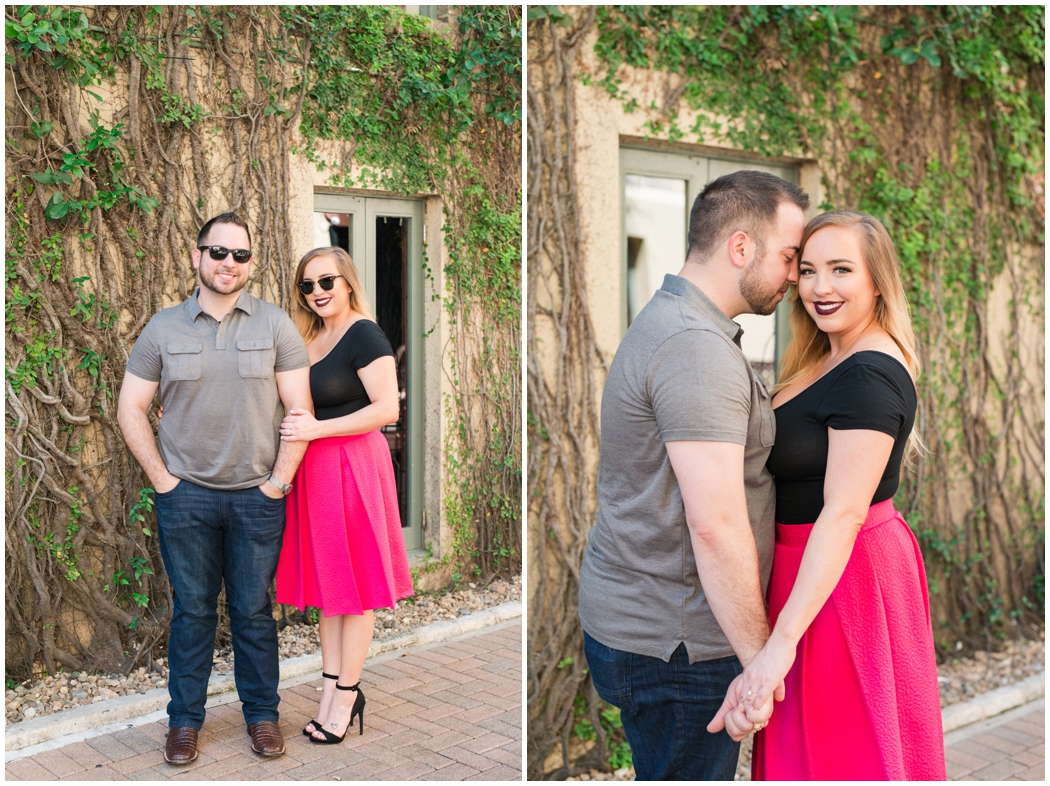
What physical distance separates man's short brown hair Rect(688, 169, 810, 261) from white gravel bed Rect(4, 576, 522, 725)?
5.06 feet

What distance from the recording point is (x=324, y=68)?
2.92 meters

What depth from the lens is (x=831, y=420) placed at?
199 centimetres

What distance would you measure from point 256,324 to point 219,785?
1569 millimetres

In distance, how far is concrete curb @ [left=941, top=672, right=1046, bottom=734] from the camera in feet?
13.4

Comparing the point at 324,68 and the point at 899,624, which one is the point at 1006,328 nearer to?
the point at 899,624

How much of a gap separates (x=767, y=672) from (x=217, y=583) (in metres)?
2.10

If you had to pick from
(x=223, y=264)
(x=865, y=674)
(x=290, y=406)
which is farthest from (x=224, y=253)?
(x=865, y=674)

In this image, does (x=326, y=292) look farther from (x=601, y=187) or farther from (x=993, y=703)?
(x=993, y=703)

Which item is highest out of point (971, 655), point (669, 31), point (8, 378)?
point (669, 31)

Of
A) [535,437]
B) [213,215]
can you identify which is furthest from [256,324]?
[535,437]

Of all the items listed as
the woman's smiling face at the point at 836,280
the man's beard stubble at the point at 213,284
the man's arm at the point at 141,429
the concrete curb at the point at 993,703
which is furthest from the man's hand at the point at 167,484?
the concrete curb at the point at 993,703

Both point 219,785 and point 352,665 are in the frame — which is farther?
point 352,665

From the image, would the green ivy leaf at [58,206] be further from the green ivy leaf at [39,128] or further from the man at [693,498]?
the man at [693,498]

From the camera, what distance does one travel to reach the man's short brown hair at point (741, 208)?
6.77 ft
